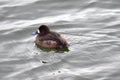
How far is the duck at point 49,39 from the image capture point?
12680 millimetres

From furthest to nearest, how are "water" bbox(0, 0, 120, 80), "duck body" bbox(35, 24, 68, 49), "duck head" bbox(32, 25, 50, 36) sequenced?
"duck head" bbox(32, 25, 50, 36) → "duck body" bbox(35, 24, 68, 49) → "water" bbox(0, 0, 120, 80)

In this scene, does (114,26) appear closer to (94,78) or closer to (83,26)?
(83,26)

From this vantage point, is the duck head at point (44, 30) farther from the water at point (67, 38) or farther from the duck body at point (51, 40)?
the water at point (67, 38)

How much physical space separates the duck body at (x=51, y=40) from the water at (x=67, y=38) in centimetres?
24

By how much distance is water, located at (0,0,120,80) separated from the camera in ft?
37.3

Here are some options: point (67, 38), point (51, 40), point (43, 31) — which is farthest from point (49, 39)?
point (67, 38)

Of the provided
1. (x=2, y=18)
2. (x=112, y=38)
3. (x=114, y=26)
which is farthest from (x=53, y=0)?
(x=112, y=38)

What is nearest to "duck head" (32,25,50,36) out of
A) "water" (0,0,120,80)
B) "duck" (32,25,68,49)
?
"duck" (32,25,68,49)

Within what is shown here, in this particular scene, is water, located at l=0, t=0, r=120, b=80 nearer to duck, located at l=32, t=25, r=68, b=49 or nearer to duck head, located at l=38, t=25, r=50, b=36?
duck, located at l=32, t=25, r=68, b=49

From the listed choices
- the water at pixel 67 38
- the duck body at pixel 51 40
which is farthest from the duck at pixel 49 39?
the water at pixel 67 38

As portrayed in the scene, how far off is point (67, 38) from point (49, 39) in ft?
2.33

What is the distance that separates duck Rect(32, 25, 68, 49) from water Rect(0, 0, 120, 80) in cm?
25

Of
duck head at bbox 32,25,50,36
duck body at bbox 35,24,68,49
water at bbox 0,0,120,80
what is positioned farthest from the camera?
duck head at bbox 32,25,50,36

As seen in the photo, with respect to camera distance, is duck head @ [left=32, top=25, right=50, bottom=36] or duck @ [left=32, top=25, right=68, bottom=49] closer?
duck @ [left=32, top=25, right=68, bottom=49]
